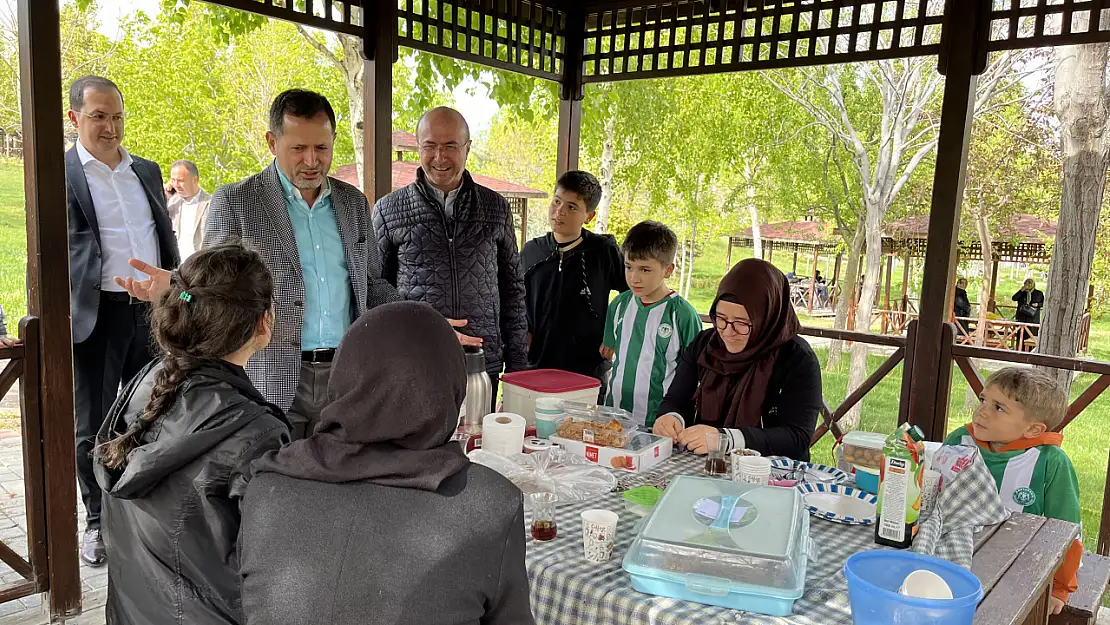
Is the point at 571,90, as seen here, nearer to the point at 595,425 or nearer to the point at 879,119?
the point at 595,425

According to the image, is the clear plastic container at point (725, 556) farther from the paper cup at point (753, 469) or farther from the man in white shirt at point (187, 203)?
the man in white shirt at point (187, 203)

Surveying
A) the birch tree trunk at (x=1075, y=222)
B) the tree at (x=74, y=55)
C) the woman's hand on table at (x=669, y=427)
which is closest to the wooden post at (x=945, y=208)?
the woman's hand on table at (x=669, y=427)

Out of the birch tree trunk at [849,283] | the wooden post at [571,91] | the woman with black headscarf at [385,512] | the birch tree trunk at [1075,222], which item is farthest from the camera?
the birch tree trunk at [849,283]

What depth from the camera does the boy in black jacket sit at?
11.7ft

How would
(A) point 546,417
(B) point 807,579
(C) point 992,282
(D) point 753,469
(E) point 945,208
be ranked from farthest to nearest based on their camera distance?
1. (C) point 992,282
2. (E) point 945,208
3. (A) point 546,417
4. (D) point 753,469
5. (B) point 807,579

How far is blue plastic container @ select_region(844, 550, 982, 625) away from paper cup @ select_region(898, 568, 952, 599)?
0.02 metres

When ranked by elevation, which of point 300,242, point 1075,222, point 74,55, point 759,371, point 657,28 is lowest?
point 759,371

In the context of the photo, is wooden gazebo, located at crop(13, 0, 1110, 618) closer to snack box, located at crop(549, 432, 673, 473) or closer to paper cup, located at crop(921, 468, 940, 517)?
paper cup, located at crop(921, 468, 940, 517)

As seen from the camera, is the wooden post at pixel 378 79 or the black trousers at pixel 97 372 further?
the wooden post at pixel 378 79

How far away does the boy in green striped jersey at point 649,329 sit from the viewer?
3.04 meters

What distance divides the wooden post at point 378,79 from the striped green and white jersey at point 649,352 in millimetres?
1345

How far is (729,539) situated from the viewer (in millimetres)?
1372

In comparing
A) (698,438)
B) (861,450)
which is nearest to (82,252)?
(698,438)

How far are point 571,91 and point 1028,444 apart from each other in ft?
10.2
